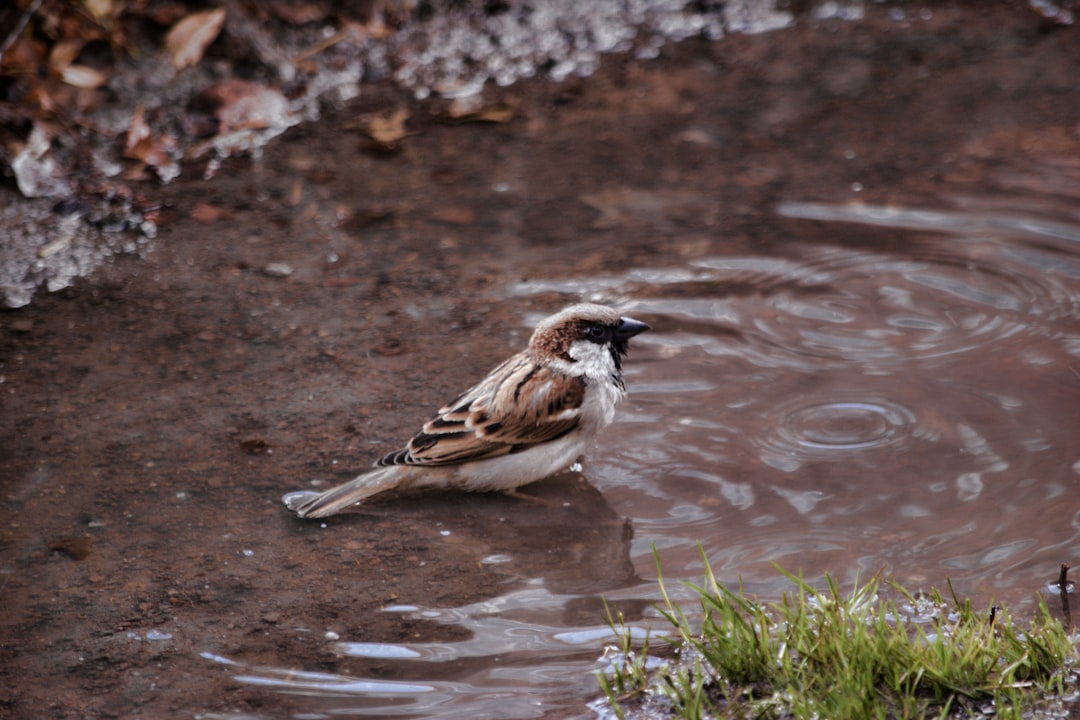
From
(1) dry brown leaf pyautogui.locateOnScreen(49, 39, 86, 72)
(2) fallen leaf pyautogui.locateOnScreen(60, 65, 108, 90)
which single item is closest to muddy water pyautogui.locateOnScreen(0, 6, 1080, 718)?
(2) fallen leaf pyautogui.locateOnScreen(60, 65, 108, 90)

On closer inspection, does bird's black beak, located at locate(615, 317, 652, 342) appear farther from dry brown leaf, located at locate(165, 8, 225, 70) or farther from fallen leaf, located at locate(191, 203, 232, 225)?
dry brown leaf, located at locate(165, 8, 225, 70)

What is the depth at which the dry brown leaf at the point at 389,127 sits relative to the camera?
7.88 metres

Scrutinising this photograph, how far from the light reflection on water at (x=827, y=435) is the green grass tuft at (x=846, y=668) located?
13.9 inches

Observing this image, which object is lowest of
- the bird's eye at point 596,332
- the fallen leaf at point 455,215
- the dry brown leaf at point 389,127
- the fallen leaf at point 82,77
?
the fallen leaf at point 455,215

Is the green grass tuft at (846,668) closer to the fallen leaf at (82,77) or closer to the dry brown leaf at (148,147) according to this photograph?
the dry brown leaf at (148,147)

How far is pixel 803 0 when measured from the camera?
9.32 m

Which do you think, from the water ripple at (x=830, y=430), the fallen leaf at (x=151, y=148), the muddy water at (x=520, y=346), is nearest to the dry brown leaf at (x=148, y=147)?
the fallen leaf at (x=151, y=148)

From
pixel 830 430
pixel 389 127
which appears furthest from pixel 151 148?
pixel 830 430

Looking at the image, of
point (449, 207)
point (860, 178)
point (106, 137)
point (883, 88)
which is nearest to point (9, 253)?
point (106, 137)

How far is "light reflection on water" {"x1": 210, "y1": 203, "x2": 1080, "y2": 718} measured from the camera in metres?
4.23

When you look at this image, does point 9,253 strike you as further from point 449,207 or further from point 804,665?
point 804,665

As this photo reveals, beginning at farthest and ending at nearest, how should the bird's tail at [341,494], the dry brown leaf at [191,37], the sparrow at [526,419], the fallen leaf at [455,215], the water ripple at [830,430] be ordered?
the dry brown leaf at [191,37], the fallen leaf at [455,215], the water ripple at [830,430], the sparrow at [526,419], the bird's tail at [341,494]

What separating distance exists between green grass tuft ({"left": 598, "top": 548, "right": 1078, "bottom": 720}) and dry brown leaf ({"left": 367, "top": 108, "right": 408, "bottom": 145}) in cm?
484

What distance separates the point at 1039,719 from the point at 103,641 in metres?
3.11
